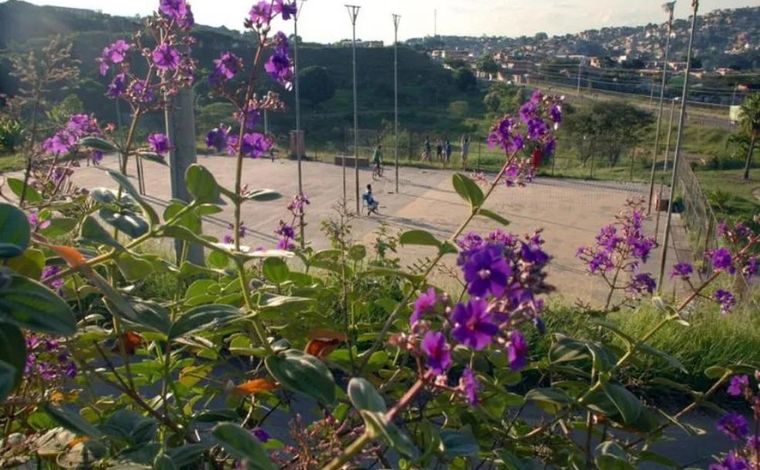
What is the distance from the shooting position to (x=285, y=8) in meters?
1.84

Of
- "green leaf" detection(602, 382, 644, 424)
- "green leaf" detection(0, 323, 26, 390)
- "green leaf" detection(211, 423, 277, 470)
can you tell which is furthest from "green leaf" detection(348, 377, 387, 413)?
"green leaf" detection(602, 382, 644, 424)

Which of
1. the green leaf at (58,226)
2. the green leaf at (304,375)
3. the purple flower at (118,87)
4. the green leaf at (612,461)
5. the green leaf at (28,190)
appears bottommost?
the green leaf at (612,461)

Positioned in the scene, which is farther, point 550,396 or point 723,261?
point 723,261

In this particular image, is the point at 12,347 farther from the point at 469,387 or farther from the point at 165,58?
the point at 165,58

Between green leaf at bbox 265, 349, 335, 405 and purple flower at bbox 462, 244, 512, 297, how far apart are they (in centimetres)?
35

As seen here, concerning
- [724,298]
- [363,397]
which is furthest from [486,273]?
[724,298]

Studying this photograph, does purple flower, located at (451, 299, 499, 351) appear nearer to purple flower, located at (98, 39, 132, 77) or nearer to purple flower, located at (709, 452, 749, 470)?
purple flower, located at (709, 452, 749, 470)

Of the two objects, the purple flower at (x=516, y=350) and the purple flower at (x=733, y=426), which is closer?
the purple flower at (x=516, y=350)

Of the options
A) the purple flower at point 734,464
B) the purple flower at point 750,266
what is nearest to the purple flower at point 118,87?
the purple flower at point 734,464

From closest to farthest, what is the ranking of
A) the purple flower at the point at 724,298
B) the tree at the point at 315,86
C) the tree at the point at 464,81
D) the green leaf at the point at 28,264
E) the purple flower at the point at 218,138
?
1. the green leaf at the point at 28,264
2. the purple flower at the point at 218,138
3. the purple flower at the point at 724,298
4. the tree at the point at 315,86
5. the tree at the point at 464,81

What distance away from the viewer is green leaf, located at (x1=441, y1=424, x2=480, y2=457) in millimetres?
1171

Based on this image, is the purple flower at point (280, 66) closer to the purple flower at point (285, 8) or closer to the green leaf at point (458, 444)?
the purple flower at point (285, 8)

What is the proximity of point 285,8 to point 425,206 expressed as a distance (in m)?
19.4

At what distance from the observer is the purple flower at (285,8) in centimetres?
182
